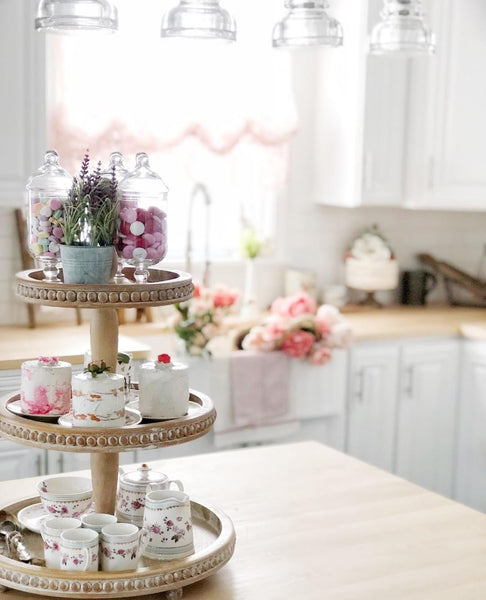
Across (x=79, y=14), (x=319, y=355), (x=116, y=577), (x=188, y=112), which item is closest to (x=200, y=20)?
(x=79, y=14)

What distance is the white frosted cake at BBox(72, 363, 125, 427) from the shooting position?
1712 mm

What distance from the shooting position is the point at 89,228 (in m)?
1.76

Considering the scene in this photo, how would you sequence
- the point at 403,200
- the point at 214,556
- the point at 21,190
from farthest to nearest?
the point at 403,200 → the point at 21,190 → the point at 214,556

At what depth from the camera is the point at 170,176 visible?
439 cm

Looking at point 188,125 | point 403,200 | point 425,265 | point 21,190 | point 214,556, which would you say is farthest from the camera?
point 425,265

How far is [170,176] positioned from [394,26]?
1.94 meters

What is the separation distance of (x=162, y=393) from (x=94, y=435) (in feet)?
0.57

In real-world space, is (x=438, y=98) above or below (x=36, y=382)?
above

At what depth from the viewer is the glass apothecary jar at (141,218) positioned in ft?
5.81

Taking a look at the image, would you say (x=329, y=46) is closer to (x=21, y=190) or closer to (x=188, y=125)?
(x=21, y=190)

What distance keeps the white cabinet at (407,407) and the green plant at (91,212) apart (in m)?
2.54

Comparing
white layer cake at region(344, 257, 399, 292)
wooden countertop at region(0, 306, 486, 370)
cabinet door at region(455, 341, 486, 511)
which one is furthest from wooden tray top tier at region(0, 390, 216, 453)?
white layer cake at region(344, 257, 399, 292)

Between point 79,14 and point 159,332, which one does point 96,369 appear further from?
point 159,332

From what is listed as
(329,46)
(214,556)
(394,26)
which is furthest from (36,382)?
(394,26)
